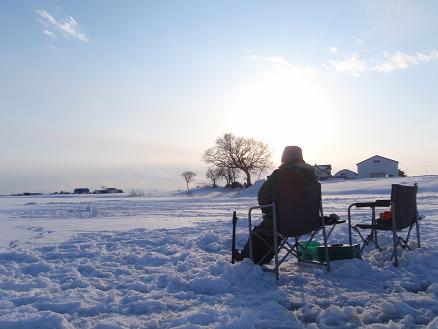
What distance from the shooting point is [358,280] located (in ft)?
18.1

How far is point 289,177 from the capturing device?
18.7 feet

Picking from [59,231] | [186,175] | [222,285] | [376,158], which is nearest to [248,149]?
[376,158]

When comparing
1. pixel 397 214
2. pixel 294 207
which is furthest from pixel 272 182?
pixel 397 214

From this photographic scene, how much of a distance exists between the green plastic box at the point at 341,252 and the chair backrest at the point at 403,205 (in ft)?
2.25

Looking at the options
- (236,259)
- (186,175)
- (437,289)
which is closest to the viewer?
(437,289)

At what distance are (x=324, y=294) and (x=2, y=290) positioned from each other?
3672 millimetres

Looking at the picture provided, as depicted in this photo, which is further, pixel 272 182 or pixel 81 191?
pixel 81 191

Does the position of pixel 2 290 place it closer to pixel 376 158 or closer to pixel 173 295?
pixel 173 295

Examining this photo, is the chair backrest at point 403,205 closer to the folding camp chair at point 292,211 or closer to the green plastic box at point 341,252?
the green plastic box at point 341,252

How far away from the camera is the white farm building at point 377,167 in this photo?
80688 millimetres

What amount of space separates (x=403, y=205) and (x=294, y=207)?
1.99m

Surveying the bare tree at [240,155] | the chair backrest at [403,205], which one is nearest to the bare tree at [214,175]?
the bare tree at [240,155]

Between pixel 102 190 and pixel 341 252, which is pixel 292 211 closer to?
pixel 341 252

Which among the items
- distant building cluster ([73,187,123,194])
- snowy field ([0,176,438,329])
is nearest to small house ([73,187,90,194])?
distant building cluster ([73,187,123,194])
